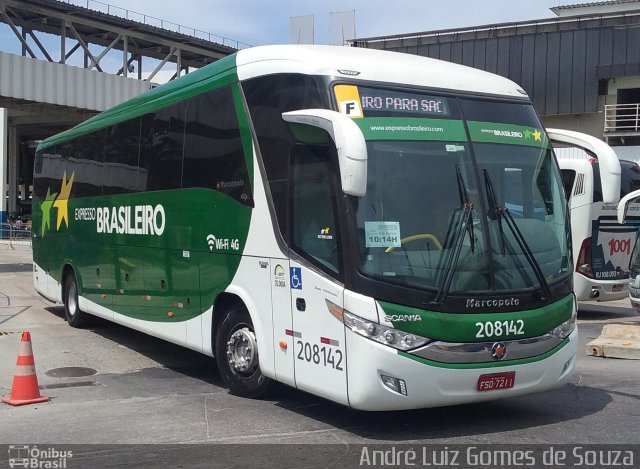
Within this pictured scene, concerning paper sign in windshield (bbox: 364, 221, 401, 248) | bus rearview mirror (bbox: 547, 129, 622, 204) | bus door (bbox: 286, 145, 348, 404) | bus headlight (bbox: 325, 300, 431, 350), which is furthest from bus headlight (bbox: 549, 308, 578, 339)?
bus door (bbox: 286, 145, 348, 404)

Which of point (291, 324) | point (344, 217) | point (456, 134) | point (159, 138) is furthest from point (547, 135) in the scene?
point (159, 138)

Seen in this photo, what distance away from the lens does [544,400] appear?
812 centimetres

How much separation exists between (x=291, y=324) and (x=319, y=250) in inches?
32.0

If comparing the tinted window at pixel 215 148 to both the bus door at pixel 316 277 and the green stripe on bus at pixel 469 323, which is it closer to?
the bus door at pixel 316 277

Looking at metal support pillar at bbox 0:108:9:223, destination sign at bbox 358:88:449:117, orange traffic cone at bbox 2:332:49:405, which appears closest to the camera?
destination sign at bbox 358:88:449:117

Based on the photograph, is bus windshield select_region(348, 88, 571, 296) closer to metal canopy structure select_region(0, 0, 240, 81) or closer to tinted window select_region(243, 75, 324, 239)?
tinted window select_region(243, 75, 324, 239)

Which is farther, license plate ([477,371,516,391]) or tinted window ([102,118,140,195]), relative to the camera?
tinted window ([102,118,140,195])

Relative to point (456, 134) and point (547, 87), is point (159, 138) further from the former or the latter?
point (547, 87)

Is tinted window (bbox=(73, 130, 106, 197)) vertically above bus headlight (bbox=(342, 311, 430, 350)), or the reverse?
tinted window (bbox=(73, 130, 106, 197))

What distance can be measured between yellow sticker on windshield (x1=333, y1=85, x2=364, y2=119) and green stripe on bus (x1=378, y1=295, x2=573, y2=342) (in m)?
1.67

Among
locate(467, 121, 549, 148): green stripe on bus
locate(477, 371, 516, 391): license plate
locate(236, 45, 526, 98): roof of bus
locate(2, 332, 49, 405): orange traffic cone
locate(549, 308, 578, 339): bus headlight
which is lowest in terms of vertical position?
locate(2, 332, 49, 405): orange traffic cone

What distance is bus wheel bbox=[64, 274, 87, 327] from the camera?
44.5 feet

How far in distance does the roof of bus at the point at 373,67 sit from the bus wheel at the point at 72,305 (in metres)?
7.12

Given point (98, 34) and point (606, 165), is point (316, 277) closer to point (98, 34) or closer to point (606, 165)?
point (606, 165)
